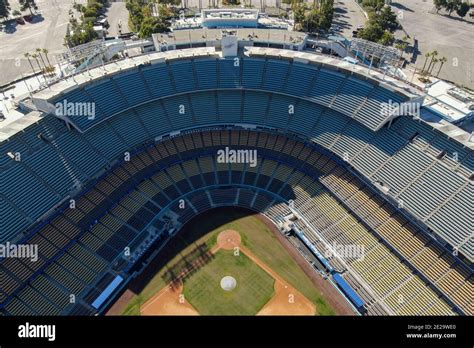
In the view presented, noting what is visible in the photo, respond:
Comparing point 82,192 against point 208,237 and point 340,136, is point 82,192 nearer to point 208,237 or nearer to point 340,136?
point 208,237

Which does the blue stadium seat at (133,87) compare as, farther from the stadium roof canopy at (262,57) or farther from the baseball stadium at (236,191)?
the stadium roof canopy at (262,57)

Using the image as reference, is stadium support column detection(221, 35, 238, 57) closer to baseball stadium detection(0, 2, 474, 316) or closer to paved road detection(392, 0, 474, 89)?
baseball stadium detection(0, 2, 474, 316)

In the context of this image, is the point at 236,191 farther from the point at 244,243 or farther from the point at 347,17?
the point at 347,17

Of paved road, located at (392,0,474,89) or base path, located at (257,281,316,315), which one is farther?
paved road, located at (392,0,474,89)

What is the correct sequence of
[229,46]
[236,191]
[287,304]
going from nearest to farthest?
[287,304] < [236,191] < [229,46]

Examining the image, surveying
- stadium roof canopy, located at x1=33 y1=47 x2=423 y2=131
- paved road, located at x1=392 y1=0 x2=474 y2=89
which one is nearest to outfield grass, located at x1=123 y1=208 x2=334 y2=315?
stadium roof canopy, located at x1=33 y1=47 x2=423 y2=131

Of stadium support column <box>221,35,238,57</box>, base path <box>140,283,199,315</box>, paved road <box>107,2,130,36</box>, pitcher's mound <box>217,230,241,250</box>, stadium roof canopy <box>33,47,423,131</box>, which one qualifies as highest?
stadium support column <box>221,35,238,57</box>

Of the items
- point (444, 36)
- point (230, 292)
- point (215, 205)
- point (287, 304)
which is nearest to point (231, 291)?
Result: point (230, 292)
